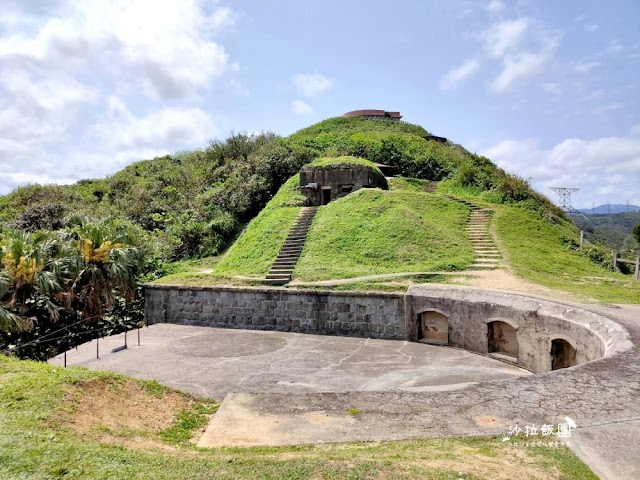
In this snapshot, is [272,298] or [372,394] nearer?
Result: [372,394]

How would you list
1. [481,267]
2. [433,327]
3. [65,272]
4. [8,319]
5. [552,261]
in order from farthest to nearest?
1. [552,261]
2. [481,267]
3. [65,272]
4. [433,327]
5. [8,319]

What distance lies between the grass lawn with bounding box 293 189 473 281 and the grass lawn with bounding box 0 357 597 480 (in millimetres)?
9527

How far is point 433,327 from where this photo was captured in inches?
476

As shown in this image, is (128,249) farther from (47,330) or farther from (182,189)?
(182,189)

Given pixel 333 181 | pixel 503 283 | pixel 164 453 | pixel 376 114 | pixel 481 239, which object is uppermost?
pixel 376 114

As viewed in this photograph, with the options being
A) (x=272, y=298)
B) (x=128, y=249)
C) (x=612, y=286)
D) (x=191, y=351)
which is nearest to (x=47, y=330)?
(x=128, y=249)

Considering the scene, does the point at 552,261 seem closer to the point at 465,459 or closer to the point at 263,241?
the point at 263,241

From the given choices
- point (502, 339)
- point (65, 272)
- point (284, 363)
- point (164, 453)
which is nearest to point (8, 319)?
point (65, 272)

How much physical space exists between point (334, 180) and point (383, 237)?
652cm

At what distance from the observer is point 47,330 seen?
1324 centimetres

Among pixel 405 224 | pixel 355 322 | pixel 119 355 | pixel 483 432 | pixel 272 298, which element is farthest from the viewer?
pixel 405 224

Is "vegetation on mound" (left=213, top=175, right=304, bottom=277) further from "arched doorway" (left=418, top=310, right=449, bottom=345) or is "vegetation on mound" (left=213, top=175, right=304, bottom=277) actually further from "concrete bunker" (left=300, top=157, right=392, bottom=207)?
"arched doorway" (left=418, top=310, right=449, bottom=345)

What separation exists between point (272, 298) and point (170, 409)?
7.57 metres

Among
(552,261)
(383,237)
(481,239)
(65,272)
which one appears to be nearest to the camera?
(65,272)
